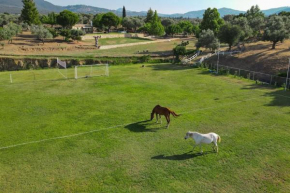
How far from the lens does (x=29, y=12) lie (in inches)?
3484

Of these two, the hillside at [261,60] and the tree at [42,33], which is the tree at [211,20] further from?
the tree at [42,33]

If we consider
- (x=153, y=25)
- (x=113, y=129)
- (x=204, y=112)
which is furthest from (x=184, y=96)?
(x=153, y=25)

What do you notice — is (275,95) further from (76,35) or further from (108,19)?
(108,19)

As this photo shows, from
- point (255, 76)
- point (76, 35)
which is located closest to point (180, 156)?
point (255, 76)

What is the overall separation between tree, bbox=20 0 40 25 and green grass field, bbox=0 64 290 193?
72.0m

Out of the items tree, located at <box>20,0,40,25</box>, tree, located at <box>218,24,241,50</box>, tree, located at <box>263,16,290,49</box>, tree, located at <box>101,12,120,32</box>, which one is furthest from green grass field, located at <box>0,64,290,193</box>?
tree, located at <box>101,12,120,32</box>

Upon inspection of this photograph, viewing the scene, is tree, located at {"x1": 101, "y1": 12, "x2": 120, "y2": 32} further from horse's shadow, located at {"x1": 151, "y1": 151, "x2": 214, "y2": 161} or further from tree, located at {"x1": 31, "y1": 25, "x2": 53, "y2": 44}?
horse's shadow, located at {"x1": 151, "y1": 151, "x2": 214, "y2": 161}

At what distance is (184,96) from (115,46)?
57.5 meters

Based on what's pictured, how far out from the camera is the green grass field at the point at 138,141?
39.0 feet

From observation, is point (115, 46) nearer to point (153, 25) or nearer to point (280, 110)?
point (153, 25)

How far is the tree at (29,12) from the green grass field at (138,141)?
71964 millimetres

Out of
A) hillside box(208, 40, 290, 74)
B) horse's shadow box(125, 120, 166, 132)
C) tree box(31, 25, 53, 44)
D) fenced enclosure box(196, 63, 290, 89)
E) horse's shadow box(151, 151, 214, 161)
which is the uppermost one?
tree box(31, 25, 53, 44)

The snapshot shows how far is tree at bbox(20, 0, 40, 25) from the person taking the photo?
87.8 m

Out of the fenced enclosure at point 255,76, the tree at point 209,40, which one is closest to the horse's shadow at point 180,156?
the fenced enclosure at point 255,76
